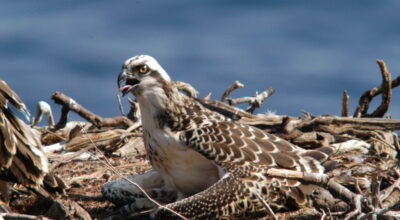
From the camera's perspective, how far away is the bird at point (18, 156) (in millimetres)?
6285

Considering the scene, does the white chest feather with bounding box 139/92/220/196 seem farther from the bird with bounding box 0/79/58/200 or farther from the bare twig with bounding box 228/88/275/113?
the bare twig with bounding box 228/88/275/113

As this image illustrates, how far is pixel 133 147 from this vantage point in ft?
29.5

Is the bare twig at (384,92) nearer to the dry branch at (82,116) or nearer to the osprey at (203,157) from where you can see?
the osprey at (203,157)

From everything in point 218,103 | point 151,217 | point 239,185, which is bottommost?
point 151,217

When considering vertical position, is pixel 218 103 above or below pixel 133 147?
above

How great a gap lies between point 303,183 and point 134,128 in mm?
3419

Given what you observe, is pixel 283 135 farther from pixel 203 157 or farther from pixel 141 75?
pixel 141 75

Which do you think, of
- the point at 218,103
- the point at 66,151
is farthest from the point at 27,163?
the point at 218,103

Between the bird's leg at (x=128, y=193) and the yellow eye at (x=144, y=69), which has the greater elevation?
the yellow eye at (x=144, y=69)

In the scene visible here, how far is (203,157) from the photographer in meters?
6.40

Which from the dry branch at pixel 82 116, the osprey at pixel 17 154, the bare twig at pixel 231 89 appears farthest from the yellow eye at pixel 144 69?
the bare twig at pixel 231 89

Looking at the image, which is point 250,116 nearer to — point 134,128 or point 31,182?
point 134,128

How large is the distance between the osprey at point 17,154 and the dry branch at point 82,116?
2.37 metres

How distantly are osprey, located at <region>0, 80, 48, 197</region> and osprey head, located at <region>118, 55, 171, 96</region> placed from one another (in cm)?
102
